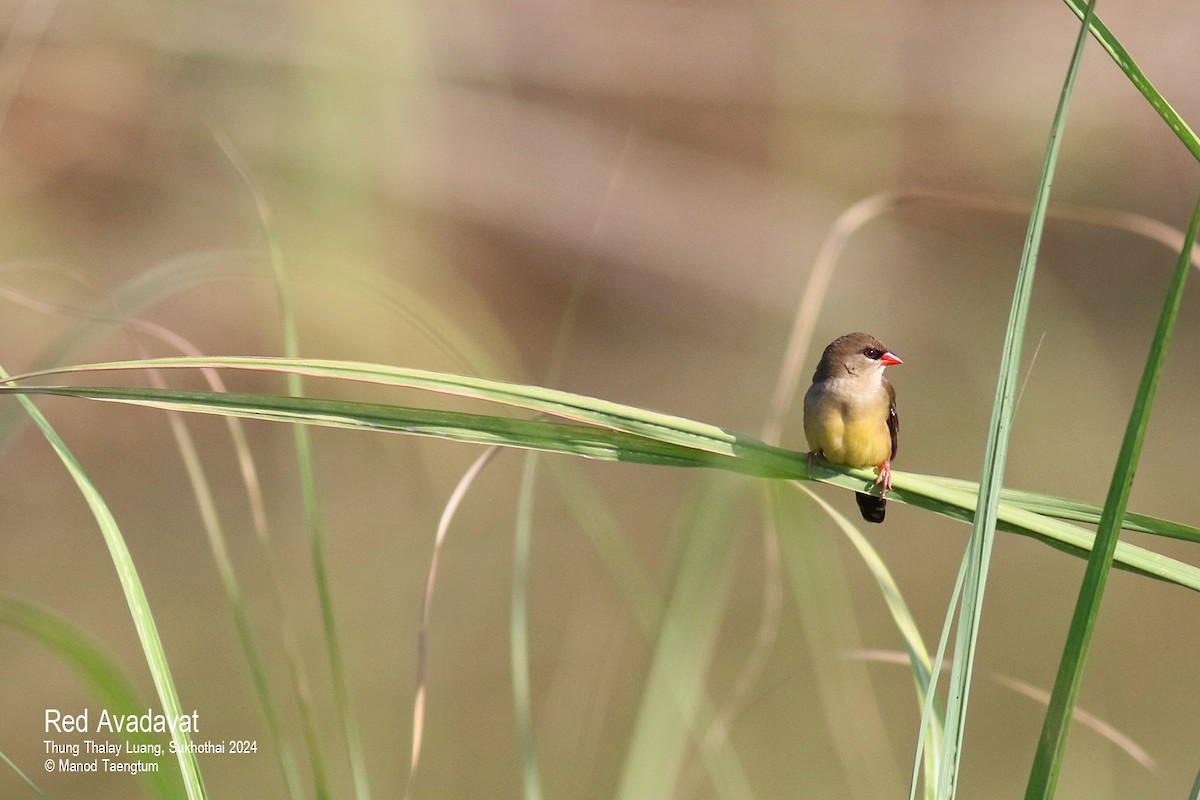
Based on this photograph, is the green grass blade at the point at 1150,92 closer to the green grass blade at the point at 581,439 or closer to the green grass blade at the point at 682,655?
the green grass blade at the point at 581,439

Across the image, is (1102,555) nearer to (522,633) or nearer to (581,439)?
(581,439)

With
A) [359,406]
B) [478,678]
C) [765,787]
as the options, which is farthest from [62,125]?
[359,406]

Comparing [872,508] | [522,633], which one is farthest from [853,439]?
[522,633]

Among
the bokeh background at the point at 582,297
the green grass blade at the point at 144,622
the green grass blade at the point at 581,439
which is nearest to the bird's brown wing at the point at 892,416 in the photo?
the green grass blade at the point at 581,439

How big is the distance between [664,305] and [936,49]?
9.28 feet

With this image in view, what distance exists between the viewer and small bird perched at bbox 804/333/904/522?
2.26m

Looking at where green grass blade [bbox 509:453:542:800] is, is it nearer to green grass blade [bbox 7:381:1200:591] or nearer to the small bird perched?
green grass blade [bbox 7:381:1200:591]

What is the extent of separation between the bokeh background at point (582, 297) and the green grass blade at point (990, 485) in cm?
310

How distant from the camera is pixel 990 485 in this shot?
1.04 m

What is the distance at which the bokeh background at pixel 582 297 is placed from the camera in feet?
17.3

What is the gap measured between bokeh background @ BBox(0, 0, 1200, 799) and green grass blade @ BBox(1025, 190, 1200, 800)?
10.3 ft

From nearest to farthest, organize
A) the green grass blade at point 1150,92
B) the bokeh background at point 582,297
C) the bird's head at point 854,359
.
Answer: the green grass blade at point 1150,92
the bird's head at point 854,359
the bokeh background at point 582,297

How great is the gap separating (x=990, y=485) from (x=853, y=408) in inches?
49.2

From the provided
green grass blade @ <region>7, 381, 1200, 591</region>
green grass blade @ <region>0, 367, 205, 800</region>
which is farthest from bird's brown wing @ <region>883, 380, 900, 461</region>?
green grass blade @ <region>0, 367, 205, 800</region>
